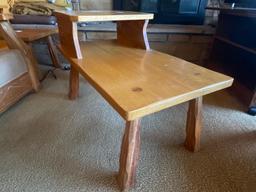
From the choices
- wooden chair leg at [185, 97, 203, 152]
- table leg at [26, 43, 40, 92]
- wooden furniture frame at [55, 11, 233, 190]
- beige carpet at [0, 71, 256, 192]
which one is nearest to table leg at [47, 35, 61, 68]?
table leg at [26, 43, 40, 92]

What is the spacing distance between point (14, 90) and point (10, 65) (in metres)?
0.16

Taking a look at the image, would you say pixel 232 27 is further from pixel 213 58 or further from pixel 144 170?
pixel 144 170

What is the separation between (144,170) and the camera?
917 millimetres

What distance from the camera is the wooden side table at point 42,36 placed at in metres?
1.48

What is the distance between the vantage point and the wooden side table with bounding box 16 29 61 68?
1.48 meters

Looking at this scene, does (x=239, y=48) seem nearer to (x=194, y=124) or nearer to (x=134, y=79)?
(x=194, y=124)

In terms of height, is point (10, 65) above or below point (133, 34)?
below

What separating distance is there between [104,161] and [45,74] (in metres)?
1.21

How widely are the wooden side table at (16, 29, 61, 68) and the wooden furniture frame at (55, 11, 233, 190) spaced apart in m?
0.50

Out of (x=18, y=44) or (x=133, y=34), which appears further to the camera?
(x=18, y=44)

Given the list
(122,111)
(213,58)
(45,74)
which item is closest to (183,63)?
(122,111)

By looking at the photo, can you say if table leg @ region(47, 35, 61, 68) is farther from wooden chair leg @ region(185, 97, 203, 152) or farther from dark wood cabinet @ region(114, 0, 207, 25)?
wooden chair leg @ region(185, 97, 203, 152)

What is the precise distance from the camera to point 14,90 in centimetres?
130

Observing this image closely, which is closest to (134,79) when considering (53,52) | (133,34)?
(133,34)
